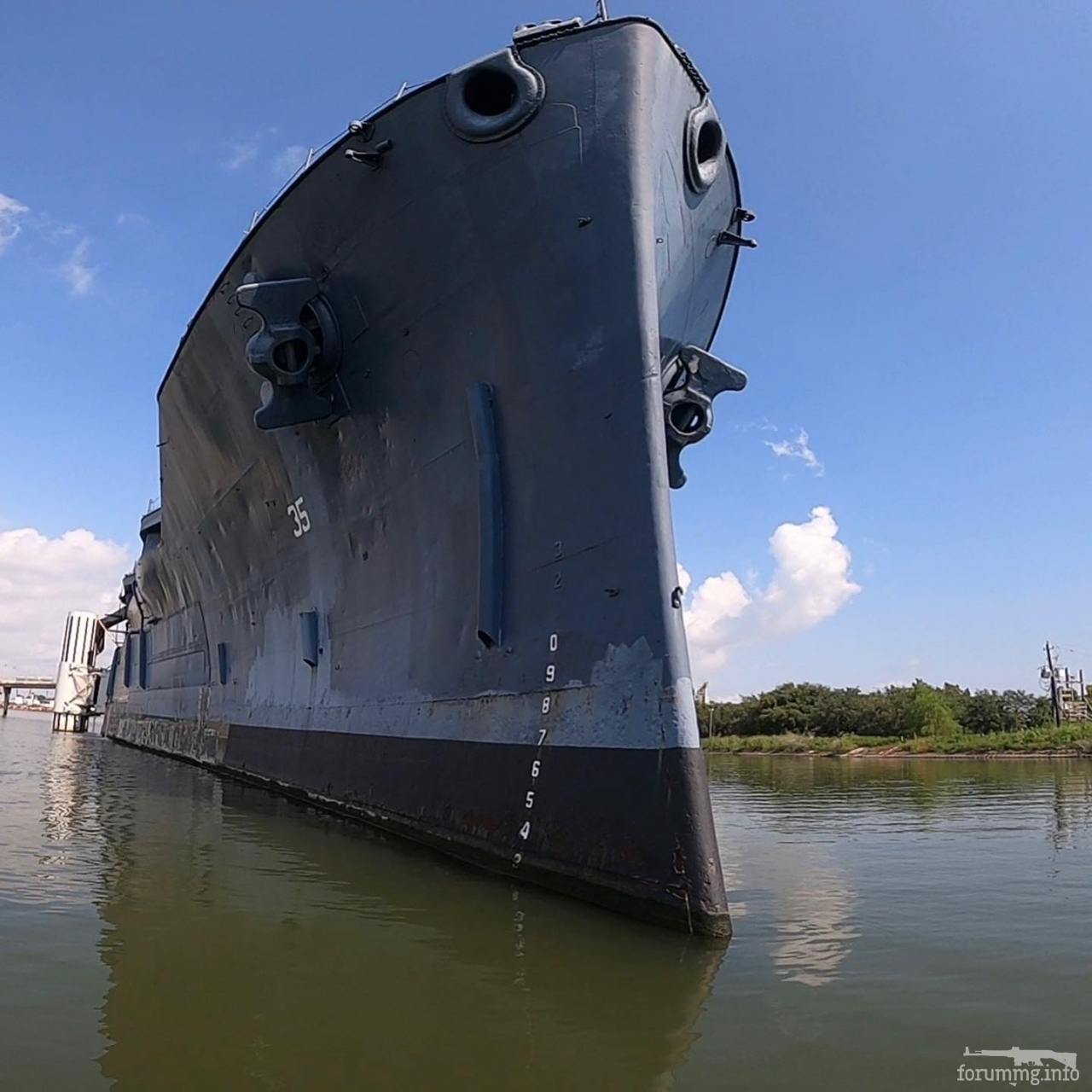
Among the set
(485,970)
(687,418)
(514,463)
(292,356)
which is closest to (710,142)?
(687,418)

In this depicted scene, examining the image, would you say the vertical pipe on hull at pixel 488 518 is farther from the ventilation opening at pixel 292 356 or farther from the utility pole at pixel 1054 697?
the utility pole at pixel 1054 697

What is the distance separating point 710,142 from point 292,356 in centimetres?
484

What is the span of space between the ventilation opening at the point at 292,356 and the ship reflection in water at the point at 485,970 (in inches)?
194

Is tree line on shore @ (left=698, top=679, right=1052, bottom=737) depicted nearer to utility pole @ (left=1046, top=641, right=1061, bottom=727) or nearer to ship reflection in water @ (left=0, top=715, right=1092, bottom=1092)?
utility pole @ (left=1046, top=641, right=1061, bottom=727)

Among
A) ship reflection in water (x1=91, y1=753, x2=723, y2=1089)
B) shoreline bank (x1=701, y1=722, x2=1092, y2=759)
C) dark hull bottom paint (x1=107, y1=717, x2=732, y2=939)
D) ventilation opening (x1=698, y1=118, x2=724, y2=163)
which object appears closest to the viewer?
ship reflection in water (x1=91, y1=753, x2=723, y2=1089)

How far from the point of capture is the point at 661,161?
25.8 feet

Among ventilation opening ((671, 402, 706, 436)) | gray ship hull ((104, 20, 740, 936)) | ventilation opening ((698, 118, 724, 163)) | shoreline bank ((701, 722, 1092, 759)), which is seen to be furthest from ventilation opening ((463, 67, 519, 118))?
shoreline bank ((701, 722, 1092, 759))

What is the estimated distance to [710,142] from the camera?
8.91 meters

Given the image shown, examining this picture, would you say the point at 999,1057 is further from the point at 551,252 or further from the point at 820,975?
the point at 551,252

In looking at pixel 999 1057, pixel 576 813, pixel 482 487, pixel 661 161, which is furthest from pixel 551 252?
pixel 999 1057

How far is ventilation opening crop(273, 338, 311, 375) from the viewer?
9.64 m

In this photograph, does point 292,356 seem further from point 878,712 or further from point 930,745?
point 878,712

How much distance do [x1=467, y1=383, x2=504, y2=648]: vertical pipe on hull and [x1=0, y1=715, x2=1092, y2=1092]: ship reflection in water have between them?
214cm

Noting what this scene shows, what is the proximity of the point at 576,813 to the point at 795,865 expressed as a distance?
3.26 metres
